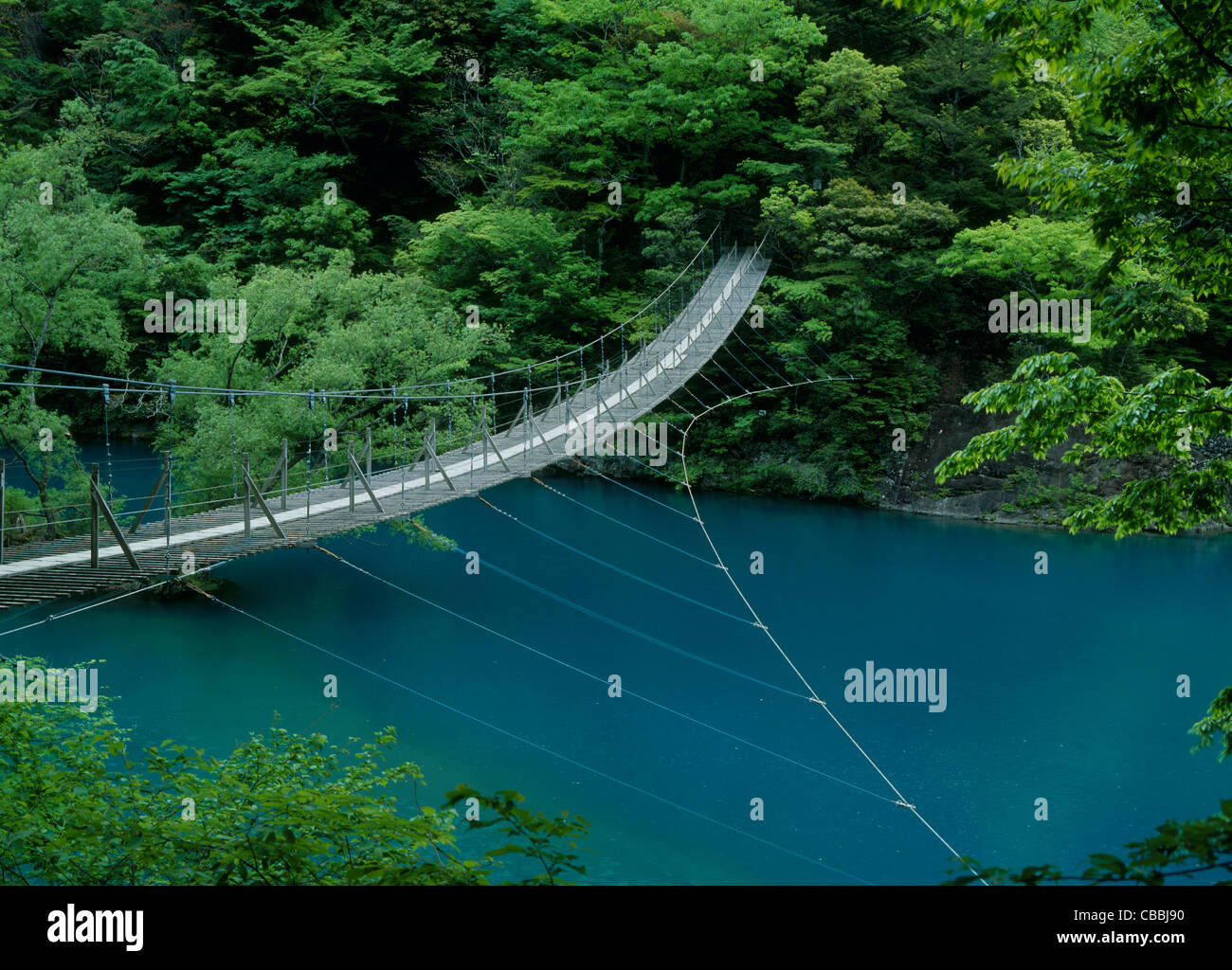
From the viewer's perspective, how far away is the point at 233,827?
13.3 feet

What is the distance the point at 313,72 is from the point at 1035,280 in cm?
1472

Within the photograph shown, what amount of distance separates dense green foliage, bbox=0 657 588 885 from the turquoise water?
125 cm

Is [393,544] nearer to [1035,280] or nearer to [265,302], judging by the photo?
[265,302]

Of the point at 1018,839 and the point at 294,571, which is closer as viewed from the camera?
the point at 1018,839

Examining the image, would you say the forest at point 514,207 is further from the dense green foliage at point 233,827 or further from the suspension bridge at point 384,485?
the dense green foliage at point 233,827

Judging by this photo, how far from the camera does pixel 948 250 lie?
15.2 meters

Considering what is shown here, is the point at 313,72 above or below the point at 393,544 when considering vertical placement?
above

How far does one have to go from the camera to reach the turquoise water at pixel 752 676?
22.9ft

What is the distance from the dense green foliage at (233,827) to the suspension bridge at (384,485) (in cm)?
85

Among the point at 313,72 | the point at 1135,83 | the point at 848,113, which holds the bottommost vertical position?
the point at 1135,83

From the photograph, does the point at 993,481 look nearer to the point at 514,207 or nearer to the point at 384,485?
the point at 514,207

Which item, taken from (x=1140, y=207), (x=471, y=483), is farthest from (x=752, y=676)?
(x=1140, y=207)

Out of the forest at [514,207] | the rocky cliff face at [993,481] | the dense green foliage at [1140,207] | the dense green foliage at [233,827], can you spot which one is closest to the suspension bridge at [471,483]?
the forest at [514,207]
